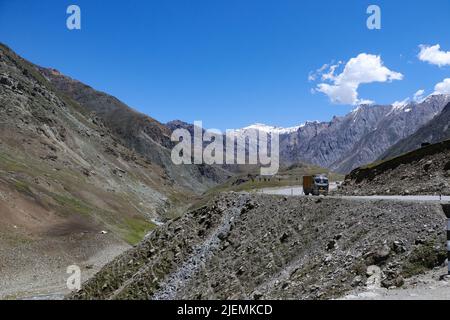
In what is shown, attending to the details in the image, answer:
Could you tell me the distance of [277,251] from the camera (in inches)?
1149

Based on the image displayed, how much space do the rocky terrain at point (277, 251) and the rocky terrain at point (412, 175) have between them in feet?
37.7

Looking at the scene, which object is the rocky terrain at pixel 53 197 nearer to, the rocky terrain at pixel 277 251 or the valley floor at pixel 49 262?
the valley floor at pixel 49 262

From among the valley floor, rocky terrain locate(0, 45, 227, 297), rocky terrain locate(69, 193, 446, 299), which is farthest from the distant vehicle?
rocky terrain locate(0, 45, 227, 297)

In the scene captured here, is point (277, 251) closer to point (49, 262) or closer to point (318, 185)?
point (318, 185)

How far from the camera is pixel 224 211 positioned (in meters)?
39.6

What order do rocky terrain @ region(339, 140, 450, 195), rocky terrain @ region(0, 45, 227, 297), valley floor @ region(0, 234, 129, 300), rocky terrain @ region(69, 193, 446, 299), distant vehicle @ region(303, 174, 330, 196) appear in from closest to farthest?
rocky terrain @ region(69, 193, 446, 299) → rocky terrain @ region(339, 140, 450, 195) → distant vehicle @ region(303, 174, 330, 196) → valley floor @ region(0, 234, 129, 300) → rocky terrain @ region(0, 45, 227, 297)

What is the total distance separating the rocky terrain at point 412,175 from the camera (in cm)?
3800

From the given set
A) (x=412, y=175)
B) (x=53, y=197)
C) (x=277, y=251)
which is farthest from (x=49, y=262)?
(x=412, y=175)

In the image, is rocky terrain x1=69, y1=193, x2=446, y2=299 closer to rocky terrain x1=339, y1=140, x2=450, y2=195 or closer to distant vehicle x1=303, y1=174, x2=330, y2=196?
distant vehicle x1=303, y1=174, x2=330, y2=196

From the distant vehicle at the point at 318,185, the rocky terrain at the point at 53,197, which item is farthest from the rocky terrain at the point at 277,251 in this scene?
the rocky terrain at the point at 53,197

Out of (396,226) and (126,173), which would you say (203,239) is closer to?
(396,226)

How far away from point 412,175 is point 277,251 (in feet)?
67.6

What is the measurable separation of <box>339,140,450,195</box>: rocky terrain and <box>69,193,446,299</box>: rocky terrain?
1148 centimetres

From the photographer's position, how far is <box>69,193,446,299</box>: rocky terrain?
66.0 feet
